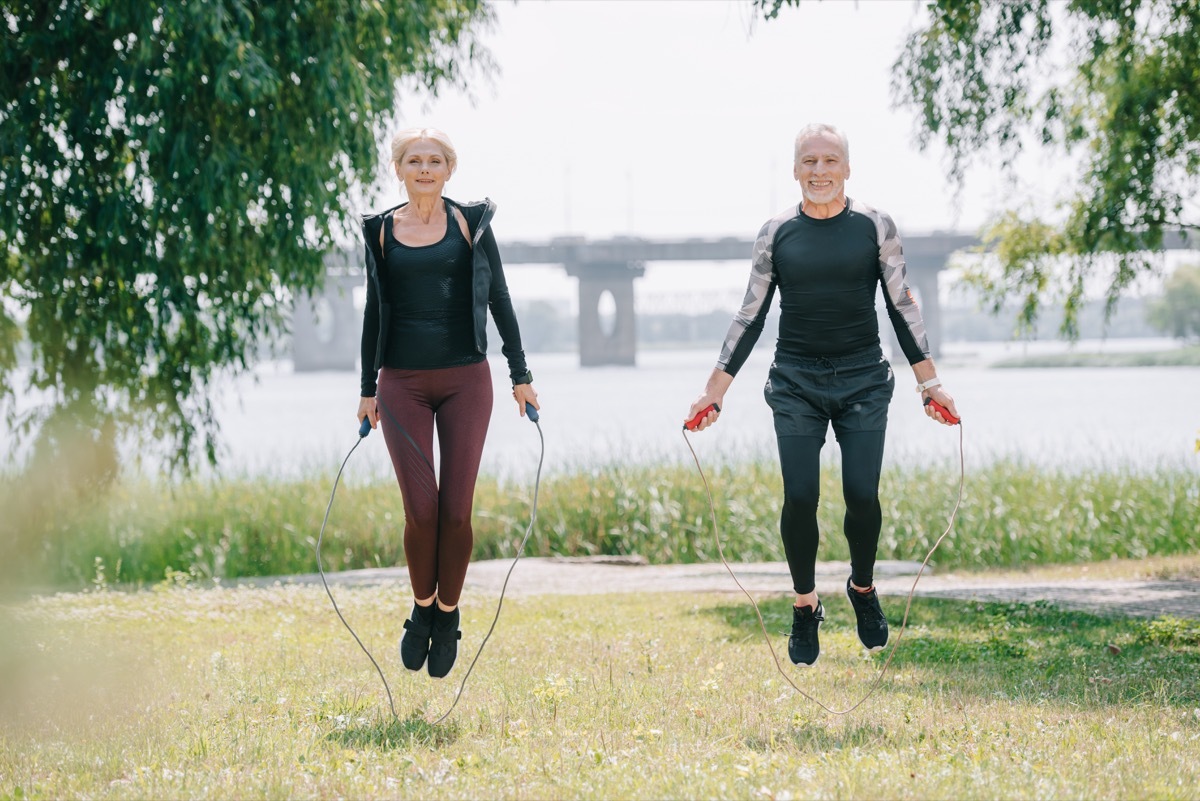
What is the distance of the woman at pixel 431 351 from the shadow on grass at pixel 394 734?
1.81ft

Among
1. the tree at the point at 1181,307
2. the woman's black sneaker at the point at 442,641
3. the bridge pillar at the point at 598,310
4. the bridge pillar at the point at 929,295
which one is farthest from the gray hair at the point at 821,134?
the tree at the point at 1181,307

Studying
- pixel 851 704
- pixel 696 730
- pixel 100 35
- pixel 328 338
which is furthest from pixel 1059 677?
pixel 328 338

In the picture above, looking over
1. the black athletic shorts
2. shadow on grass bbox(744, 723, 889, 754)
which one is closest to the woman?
the black athletic shorts

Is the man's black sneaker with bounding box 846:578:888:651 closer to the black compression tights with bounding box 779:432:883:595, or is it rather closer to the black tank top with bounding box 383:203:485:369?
the black compression tights with bounding box 779:432:883:595

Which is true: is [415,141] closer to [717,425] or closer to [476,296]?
[476,296]

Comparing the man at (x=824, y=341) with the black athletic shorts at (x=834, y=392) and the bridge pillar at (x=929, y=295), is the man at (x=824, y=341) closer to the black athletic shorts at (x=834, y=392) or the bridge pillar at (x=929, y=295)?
the black athletic shorts at (x=834, y=392)

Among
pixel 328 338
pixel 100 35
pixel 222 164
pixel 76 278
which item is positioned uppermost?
pixel 100 35

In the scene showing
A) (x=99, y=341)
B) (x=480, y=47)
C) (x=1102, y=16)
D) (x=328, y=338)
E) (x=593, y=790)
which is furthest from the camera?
(x=328, y=338)

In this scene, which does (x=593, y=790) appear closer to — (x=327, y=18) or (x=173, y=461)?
(x=327, y=18)

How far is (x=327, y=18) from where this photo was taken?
44.1ft

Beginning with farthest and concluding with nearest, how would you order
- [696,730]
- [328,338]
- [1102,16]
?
1. [328,338]
2. [1102,16]
3. [696,730]

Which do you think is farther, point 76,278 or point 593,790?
point 76,278

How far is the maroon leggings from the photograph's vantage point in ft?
20.5

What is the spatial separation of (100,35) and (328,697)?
360 inches
